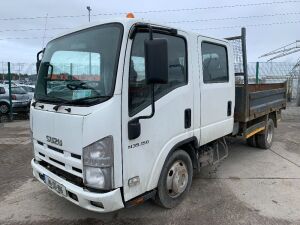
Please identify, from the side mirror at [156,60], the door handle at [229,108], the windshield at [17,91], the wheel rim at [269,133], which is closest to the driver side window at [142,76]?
the side mirror at [156,60]

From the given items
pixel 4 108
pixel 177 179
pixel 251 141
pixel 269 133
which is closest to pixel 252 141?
pixel 251 141

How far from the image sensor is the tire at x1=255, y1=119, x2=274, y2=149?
6.82 m

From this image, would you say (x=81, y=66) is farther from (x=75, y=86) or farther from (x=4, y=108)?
(x=4, y=108)

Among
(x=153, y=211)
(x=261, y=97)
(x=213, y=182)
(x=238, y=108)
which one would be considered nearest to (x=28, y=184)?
(x=153, y=211)

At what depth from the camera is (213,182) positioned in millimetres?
4922

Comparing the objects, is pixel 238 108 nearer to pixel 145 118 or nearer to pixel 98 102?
pixel 145 118

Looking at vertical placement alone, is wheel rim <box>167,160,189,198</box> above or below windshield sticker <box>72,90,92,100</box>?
below

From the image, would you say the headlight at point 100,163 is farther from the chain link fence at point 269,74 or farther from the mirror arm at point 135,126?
the chain link fence at point 269,74

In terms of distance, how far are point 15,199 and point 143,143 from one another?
248cm

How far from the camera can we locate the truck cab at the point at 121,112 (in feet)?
9.35

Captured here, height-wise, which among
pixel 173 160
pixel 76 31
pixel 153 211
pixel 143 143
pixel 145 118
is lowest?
pixel 153 211

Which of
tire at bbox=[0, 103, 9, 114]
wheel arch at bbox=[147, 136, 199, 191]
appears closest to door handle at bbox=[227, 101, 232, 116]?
wheel arch at bbox=[147, 136, 199, 191]

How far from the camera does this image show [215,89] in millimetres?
4328

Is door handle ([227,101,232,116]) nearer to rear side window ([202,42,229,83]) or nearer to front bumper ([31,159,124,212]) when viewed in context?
rear side window ([202,42,229,83])
